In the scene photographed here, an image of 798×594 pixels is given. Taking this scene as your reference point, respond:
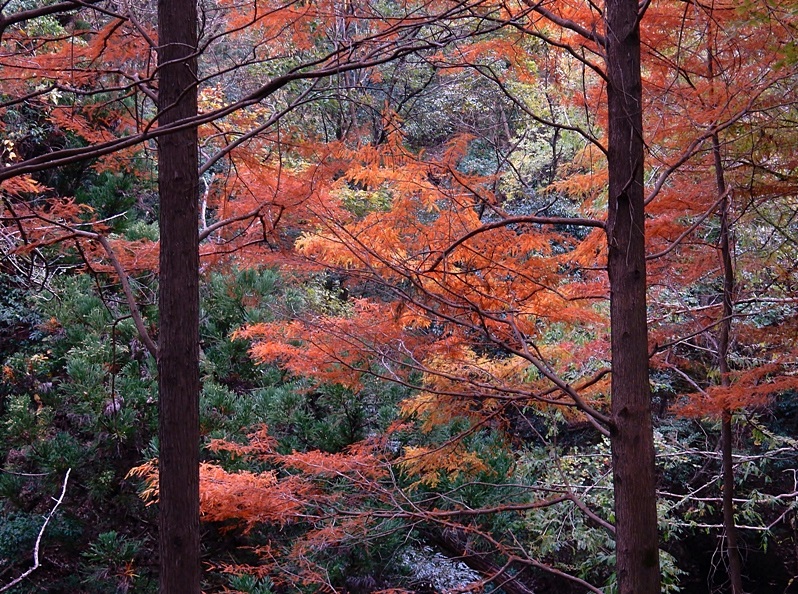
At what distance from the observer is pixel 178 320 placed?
9.09 feet

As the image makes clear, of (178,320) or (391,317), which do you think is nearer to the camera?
(178,320)

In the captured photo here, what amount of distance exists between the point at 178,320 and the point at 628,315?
1882mm

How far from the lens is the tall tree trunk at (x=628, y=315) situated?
245 cm

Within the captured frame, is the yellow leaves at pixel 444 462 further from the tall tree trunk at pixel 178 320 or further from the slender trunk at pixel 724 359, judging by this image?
the tall tree trunk at pixel 178 320

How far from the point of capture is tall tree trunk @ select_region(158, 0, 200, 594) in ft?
8.73

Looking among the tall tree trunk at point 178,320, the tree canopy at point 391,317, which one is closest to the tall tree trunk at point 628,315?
the tree canopy at point 391,317

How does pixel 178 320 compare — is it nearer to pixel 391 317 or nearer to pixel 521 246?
pixel 521 246

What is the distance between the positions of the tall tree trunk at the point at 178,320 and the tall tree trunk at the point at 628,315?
174 centimetres

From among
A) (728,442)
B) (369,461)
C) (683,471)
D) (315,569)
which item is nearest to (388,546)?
(315,569)

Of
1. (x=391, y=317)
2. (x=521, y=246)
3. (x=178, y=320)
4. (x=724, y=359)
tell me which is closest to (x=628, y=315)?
(x=521, y=246)

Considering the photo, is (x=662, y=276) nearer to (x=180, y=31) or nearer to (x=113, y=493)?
(x=180, y=31)

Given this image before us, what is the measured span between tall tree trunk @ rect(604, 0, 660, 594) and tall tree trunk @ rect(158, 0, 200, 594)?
5.70 ft

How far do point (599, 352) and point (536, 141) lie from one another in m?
6.58

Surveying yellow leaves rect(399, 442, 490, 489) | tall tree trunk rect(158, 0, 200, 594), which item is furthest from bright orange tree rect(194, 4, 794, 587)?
tall tree trunk rect(158, 0, 200, 594)
